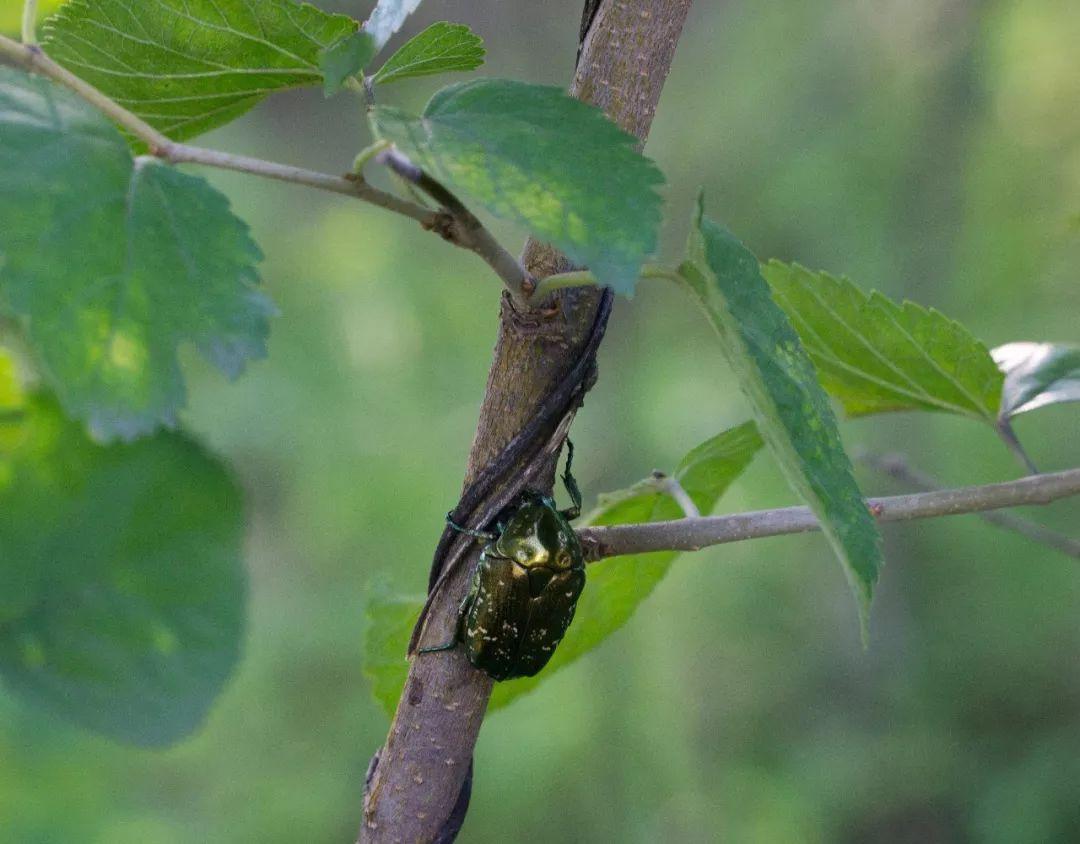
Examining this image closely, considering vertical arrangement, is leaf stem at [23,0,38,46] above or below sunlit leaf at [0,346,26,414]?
above

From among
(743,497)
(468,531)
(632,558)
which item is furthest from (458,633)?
(743,497)

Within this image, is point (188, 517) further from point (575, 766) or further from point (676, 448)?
point (676, 448)

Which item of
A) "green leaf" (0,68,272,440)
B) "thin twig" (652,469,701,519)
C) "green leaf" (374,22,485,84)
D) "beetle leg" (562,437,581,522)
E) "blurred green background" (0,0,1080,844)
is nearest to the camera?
"green leaf" (0,68,272,440)

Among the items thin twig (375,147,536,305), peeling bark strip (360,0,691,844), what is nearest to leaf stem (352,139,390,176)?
thin twig (375,147,536,305)

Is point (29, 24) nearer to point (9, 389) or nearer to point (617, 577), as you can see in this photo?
point (9, 389)

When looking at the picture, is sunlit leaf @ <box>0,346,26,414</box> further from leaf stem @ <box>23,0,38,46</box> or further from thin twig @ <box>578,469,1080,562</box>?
thin twig @ <box>578,469,1080,562</box>

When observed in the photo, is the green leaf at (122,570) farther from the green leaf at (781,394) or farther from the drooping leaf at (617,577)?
the drooping leaf at (617,577)

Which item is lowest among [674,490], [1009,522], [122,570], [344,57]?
[1009,522]
